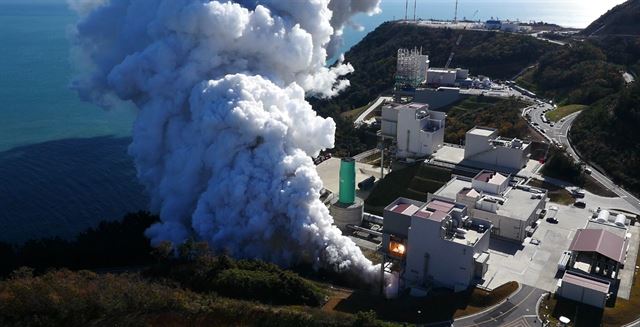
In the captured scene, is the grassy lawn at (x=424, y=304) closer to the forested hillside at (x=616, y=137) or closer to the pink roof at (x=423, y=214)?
the pink roof at (x=423, y=214)

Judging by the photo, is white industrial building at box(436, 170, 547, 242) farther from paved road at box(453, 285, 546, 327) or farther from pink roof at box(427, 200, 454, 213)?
paved road at box(453, 285, 546, 327)

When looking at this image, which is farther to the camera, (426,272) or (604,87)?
(604,87)

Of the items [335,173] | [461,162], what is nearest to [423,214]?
[461,162]

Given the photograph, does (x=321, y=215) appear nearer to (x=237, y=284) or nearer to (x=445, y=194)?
(x=237, y=284)

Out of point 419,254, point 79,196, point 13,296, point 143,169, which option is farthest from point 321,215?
point 79,196

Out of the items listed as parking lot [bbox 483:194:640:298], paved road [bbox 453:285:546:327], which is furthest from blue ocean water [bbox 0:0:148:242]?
paved road [bbox 453:285:546:327]

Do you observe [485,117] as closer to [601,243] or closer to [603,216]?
[603,216]
